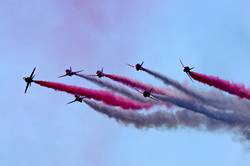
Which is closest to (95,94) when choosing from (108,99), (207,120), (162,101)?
A: (108,99)

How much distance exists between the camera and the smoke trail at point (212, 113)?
4048 inches

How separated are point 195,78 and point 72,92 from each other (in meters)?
18.3

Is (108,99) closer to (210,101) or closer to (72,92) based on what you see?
(72,92)

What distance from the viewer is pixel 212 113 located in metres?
103

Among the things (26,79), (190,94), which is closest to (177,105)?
(190,94)

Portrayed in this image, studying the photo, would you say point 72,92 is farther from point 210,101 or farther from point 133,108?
point 210,101

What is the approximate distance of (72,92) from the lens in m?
105

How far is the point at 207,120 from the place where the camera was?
340ft

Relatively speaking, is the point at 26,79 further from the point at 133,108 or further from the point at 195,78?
the point at 195,78

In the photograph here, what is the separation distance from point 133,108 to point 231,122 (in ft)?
50.3

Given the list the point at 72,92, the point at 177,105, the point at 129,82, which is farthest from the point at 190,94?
the point at 72,92

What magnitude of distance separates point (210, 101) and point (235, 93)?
3899 millimetres

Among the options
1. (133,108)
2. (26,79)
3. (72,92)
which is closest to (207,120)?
(133,108)

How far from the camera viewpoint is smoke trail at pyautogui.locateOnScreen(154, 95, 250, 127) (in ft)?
337
